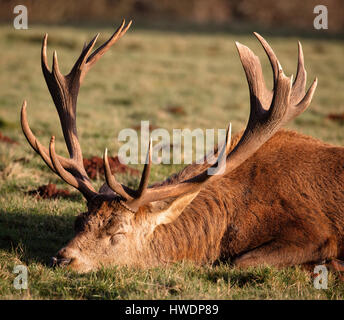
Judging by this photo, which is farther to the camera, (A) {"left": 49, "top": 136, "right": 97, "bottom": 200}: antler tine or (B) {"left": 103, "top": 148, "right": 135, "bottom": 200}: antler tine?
(A) {"left": 49, "top": 136, "right": 97, "bottom": 200}: antler tine

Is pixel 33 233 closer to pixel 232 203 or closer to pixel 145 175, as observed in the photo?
pixel 145 175

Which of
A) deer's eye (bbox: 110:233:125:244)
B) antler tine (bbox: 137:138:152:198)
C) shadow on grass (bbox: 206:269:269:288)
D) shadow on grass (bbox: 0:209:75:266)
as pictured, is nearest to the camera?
antler tine (bbox: 137:138:152:198)

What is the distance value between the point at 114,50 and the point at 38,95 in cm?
1109

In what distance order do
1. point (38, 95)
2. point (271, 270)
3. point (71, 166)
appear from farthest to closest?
point (38, 95) → point (71, 166) → point (271, 270)

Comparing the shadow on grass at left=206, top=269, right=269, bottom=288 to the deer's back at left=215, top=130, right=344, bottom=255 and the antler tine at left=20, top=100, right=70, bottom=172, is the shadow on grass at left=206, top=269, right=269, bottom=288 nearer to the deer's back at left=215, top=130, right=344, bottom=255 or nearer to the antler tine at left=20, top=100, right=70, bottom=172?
the deer's back at left=215, top=130, right=344, bottom=255

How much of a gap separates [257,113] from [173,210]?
4.20 ft

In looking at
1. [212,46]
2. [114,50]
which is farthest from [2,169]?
[212,46]

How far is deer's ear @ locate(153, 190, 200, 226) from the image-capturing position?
182 inches

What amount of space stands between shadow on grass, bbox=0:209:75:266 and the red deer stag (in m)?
0.84

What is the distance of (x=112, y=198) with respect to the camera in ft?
14.8

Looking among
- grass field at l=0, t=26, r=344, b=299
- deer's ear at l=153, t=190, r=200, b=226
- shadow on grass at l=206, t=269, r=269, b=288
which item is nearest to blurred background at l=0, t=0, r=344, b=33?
grass field at l=0, t=26, r=344, b=299

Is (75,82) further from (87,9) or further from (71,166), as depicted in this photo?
(87,9)

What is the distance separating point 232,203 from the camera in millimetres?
5051
